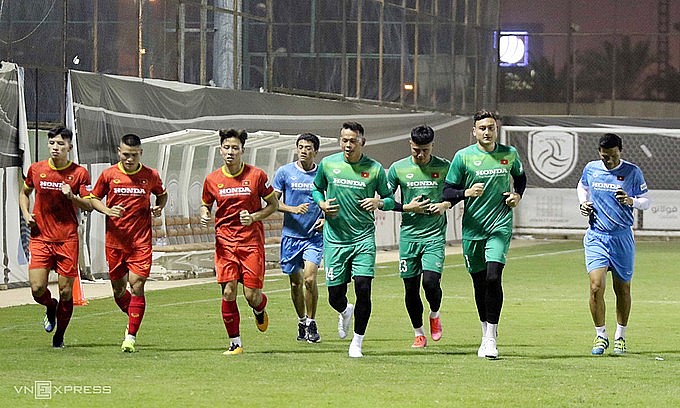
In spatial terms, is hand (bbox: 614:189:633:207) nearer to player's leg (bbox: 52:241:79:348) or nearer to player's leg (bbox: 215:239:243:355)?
player's leg (bbox: 215:239:243:355)

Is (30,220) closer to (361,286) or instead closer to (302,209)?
(302,209)

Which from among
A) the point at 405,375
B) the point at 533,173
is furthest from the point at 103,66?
the point at 533,173

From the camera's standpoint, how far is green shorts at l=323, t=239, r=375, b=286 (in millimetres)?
12477

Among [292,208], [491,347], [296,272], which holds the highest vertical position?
[292,208]

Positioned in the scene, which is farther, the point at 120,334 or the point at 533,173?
the point at 533,173

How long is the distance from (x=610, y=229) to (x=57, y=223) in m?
5.26

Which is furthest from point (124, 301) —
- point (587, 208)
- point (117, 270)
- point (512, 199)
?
point (587, 208)

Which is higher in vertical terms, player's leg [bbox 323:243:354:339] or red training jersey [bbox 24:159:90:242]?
red training jersey [bbox 24:159:90:242]

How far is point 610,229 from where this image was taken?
42.3ft

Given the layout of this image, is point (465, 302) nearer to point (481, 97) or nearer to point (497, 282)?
point (497, 282)

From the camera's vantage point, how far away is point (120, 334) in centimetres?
1473

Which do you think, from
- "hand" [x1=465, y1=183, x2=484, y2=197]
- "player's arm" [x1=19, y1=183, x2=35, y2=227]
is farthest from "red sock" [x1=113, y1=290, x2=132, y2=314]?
"hand" [x1=465, y1=183, x2=484, y2=197]

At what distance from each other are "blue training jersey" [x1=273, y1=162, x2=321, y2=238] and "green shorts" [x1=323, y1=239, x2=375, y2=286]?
1418 millimetres

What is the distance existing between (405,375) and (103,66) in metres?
14.4
